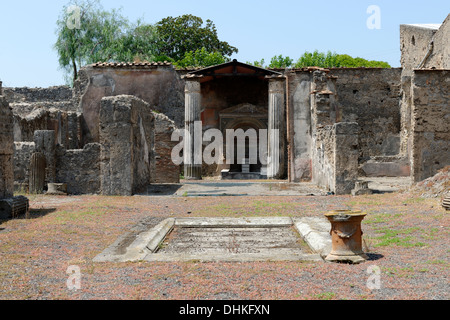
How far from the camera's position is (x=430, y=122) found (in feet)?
34.9

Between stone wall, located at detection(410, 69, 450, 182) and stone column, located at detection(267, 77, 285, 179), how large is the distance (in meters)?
6.89

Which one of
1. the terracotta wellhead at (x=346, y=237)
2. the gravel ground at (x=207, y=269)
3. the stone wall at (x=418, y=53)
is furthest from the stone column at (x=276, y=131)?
the terracotta wellhead at (x=346, y=237)

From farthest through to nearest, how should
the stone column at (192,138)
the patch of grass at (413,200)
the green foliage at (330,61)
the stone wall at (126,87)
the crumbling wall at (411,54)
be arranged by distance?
the green foliage at (330,61) → the stone wall at (126,87) → the crumbling wall at (411,54) → the stone column at (192,138) → the patch of grass at (413,200)

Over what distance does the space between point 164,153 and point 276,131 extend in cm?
428

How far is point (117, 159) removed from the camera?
10164mm

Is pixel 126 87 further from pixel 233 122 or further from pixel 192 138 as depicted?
pixel 233 122

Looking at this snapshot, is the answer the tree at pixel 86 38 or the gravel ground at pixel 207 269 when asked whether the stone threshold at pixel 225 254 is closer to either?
the gravel ground at pixel 207 269

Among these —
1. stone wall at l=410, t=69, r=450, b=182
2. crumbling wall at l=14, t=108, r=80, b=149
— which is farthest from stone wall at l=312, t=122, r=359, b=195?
crumbling wall at l=14, t=108, r=80, b=149

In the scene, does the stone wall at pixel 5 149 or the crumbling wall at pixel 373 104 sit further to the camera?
the crumbling wall at pixel 373 104

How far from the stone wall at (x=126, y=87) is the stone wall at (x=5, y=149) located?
11715 mm

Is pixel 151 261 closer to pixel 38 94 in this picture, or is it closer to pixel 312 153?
pixel 312 153

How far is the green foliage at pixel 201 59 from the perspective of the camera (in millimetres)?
30734

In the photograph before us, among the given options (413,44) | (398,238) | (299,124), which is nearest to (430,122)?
(299,124)
